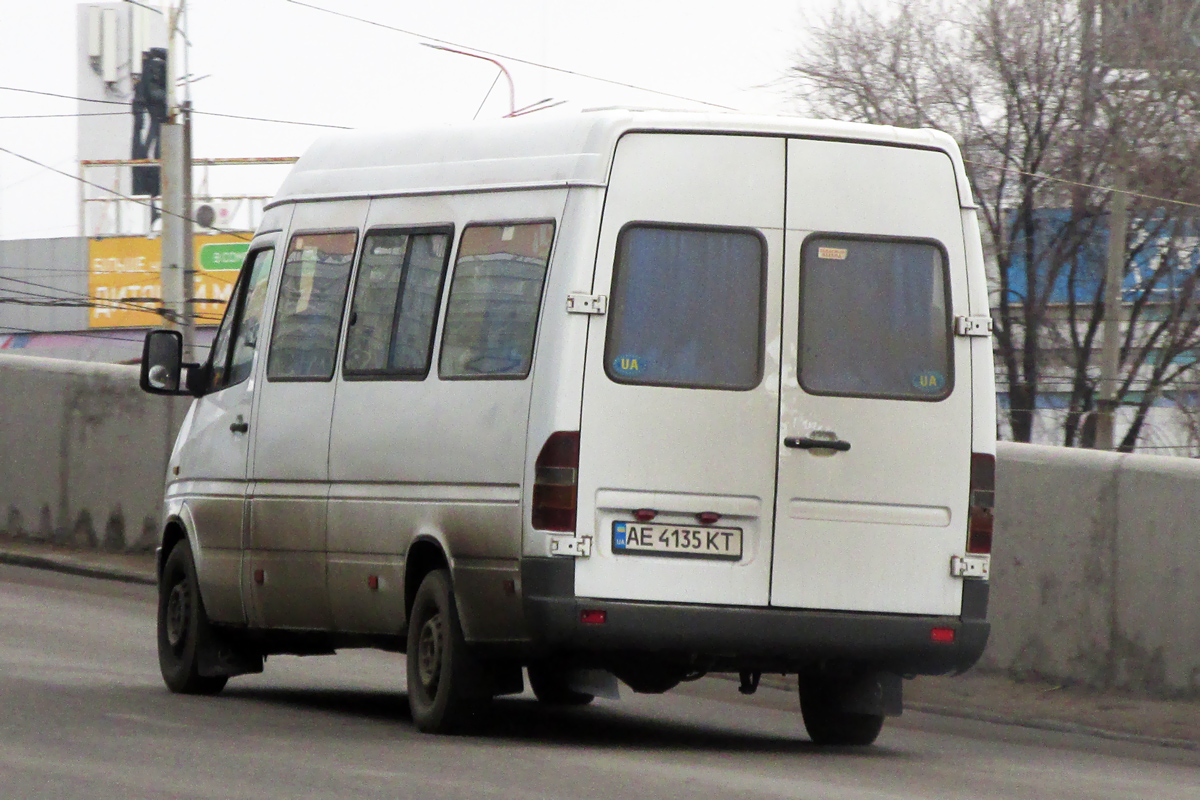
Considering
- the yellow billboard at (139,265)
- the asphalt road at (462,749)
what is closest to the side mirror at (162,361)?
the asphalt road at (462,749)

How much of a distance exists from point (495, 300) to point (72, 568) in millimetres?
10344

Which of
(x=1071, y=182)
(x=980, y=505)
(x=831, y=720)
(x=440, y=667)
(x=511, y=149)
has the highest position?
(x=1071, y=182)

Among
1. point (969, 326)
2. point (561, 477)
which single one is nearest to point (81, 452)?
point (561, 477)

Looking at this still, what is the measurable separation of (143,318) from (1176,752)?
224 ft

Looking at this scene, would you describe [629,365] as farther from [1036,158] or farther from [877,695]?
[1036,158]

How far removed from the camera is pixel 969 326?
8.62 metres

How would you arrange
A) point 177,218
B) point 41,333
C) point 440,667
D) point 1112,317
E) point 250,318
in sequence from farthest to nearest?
1. point 41,333
2. point 1112,317
3. point 177,218
4. point 250,318
5. point 440,667

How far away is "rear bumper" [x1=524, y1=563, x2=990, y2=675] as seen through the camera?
26.9 feet

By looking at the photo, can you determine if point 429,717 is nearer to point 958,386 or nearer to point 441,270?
point 441,270

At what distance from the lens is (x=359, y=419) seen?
9.33 meters

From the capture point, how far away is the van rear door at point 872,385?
331 inches

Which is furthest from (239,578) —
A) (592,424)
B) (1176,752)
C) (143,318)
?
(143,318)

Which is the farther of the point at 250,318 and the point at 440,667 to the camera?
the point at 250,318

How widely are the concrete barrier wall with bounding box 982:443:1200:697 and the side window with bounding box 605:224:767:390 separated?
3.53 m
